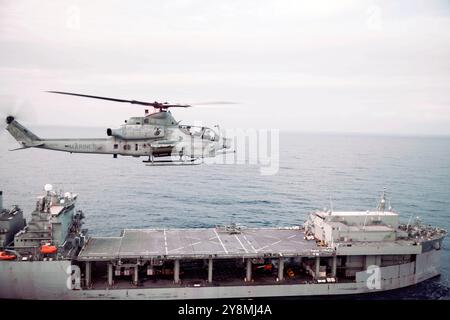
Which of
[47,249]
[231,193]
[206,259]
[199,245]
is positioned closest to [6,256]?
[47,249]

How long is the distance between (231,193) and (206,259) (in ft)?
112

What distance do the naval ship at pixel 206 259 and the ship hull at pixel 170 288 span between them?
0.07m

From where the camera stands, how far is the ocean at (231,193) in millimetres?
49281

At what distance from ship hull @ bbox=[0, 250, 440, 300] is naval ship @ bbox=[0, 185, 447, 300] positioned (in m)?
0.07

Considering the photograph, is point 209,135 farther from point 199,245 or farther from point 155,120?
point 199,245

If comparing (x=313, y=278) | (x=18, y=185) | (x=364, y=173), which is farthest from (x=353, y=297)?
(x=364, y=173)

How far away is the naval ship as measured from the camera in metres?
28.7

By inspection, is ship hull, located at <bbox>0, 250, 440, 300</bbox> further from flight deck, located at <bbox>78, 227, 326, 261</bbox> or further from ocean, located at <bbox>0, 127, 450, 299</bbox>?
flight deck, located at <bbox>78, 227, 326, 261</bbox>

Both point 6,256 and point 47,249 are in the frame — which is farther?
point 47,249

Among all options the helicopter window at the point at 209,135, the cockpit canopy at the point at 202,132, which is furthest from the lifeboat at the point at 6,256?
the helicopter window at the point at 209,135

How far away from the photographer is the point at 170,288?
29734 millimetres

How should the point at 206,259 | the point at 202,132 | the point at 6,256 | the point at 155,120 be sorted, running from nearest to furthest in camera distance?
the point at 155,120, the point at 202,132, the point at 6,256, the point at 206,259
